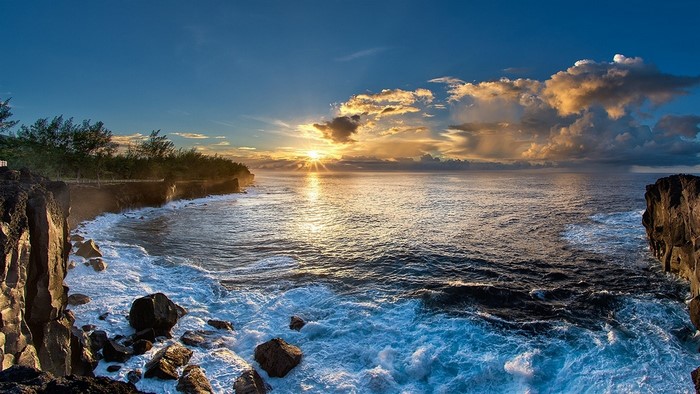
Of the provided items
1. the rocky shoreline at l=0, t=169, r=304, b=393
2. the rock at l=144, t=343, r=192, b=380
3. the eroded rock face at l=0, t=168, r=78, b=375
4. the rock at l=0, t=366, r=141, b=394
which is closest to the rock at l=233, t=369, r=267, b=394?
the rocky shoreline at l=0, t=169, r=304, b=393

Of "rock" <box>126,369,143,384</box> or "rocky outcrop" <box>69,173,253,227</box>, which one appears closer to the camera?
"rock" <box>126,369,143,384</box>

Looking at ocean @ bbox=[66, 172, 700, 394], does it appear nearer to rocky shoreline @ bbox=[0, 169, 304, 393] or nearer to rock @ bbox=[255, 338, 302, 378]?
rock @ bbox=[255, 338, 302, 378]

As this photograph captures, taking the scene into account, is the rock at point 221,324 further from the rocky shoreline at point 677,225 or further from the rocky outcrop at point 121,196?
the rocky outcrop at point 121,196

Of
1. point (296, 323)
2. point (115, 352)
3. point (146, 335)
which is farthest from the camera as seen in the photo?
point (296, 323)

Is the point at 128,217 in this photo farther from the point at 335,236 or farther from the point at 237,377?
the point at 237,377

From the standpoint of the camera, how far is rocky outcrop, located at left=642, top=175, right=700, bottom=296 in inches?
923

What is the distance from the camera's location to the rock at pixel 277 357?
46.8 ft

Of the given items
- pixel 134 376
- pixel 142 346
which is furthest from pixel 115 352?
pixel 134 376

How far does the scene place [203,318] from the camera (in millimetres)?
19203

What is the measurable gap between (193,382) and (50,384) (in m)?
8.19

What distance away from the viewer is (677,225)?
2680 centimetres

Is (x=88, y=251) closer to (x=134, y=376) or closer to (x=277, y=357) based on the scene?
(x=134, y=376)

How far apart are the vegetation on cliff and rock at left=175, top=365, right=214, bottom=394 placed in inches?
1542

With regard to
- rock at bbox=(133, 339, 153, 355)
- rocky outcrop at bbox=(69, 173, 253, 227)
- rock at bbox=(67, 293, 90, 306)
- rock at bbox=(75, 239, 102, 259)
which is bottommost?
rock at bbox=(133, 339, 153, 355)
